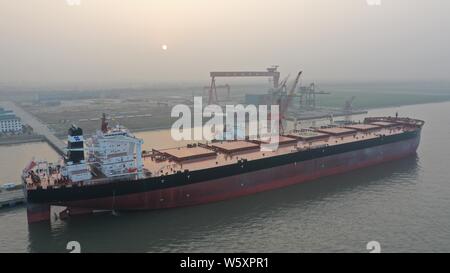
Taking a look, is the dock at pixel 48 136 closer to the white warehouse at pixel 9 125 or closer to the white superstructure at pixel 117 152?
the white warehouse at pixel 9 125

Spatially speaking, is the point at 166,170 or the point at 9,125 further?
the point at 9,125

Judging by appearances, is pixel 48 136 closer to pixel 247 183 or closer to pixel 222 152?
pixel 222 152

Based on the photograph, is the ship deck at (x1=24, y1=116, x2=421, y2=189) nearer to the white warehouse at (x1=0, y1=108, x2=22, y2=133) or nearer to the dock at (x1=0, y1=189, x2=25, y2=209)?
the dock at (x1=0, y1=189, x2=25, y2=209)

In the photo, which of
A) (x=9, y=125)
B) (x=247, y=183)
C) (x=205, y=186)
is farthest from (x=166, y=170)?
(x=9, y=125)

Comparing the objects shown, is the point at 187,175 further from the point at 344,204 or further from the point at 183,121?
the point at 183,121

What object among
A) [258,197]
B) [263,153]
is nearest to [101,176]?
[258,197]

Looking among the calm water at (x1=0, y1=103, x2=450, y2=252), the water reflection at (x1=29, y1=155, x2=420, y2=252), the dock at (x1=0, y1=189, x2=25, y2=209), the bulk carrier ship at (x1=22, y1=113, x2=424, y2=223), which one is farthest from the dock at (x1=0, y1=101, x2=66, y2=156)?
the calm water at (x1=0, y1=103, x2=450, y2=252)
